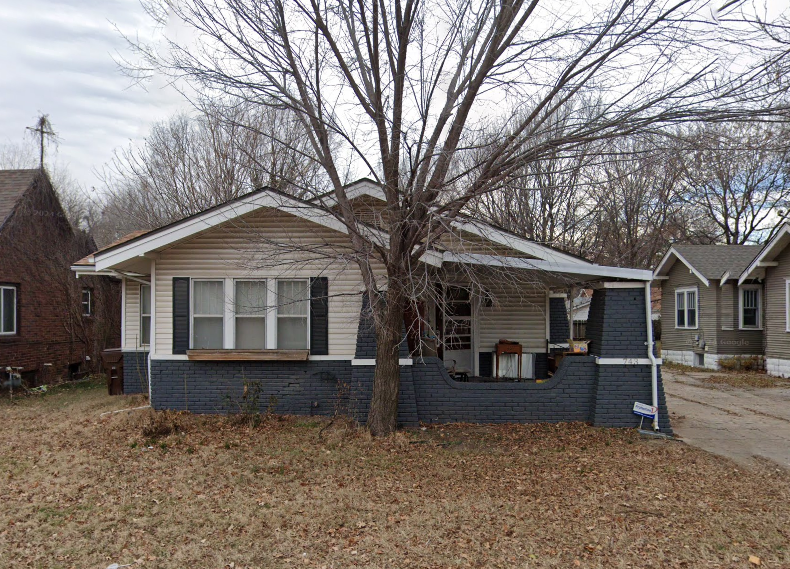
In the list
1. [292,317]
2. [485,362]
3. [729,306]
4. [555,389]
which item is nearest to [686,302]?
[729,306]

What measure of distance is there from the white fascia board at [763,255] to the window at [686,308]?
291 cm

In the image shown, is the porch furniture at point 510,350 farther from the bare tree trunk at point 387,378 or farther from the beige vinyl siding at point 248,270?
the bare tree trunk at point 387,378

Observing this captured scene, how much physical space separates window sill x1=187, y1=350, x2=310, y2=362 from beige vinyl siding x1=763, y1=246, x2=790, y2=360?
1531 centimetres

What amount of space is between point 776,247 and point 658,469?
13907 millimetres

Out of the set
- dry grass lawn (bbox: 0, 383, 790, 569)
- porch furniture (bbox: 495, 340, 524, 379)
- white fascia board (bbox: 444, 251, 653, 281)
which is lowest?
dry grass lawn (bbox: 0, 383, 790, 569)

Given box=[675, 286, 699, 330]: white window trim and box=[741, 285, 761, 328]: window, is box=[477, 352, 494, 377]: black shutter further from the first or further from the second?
box=[675, 286, 699, 330]: white window trim

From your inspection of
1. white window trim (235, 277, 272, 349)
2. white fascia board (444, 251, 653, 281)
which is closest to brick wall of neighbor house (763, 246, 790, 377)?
white fascia board (444, 251, 653, 281)

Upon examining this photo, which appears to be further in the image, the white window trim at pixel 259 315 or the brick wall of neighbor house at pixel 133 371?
the brick wall of neighbor house at pixel 133 371

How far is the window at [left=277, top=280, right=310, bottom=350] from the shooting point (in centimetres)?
988

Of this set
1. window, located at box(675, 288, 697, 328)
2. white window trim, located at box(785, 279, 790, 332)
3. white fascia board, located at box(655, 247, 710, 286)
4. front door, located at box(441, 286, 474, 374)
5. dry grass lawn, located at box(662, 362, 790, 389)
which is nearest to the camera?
front door, located at box(441, 286, 474, 374)

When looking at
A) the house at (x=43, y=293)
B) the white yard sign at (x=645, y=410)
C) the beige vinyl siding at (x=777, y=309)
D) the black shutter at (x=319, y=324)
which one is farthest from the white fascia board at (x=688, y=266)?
the house at (x=43, y=293)

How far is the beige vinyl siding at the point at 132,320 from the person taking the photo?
1334 centimetres

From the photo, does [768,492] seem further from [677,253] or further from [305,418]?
[677,253]

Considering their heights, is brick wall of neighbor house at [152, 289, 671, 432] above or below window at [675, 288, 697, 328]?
below
